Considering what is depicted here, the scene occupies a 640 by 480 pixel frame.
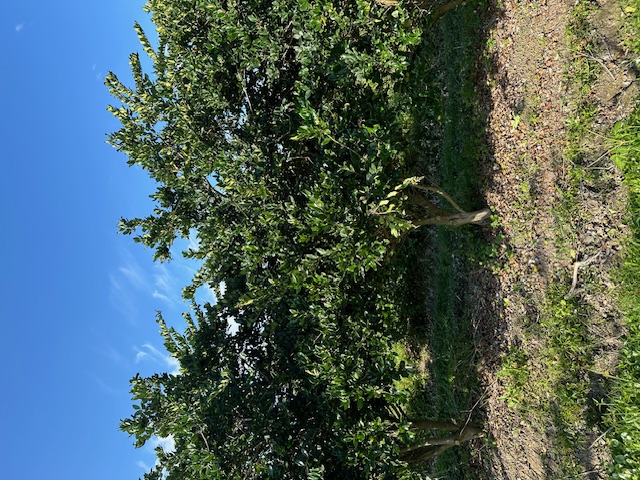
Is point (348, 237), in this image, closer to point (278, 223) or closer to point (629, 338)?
point (278, 223)

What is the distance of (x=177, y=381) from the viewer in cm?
966

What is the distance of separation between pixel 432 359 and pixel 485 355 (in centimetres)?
325

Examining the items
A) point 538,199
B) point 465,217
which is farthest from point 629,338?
point 465,217

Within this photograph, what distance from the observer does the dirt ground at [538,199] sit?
820 cm

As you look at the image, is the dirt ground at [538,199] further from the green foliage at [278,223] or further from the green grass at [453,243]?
the green foliage at [278,223]

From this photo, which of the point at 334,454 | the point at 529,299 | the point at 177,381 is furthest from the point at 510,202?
the point at 177,381

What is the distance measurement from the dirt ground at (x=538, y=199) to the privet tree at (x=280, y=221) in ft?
7.76

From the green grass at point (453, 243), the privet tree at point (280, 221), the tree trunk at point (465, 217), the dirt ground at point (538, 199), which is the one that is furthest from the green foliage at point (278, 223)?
the green grass at point (453, 243)

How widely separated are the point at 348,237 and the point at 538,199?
437cm

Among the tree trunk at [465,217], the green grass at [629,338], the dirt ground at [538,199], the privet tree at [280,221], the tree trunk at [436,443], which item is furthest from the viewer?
the tree trunk at [465,217]

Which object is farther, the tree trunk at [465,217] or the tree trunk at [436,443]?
the tree trunk at [465,217]

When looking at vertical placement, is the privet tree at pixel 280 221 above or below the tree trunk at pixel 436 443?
above

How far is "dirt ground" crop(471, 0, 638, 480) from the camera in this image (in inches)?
323

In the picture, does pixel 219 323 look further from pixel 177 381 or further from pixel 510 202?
pixel 510 202
